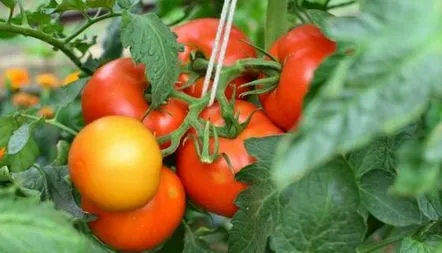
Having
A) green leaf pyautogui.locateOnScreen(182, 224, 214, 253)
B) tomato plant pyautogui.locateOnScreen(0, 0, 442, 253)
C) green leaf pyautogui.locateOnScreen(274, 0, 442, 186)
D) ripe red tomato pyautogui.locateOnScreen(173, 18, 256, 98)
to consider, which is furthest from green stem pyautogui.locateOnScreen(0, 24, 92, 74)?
green leaf pyautogui.locateOnScreen(274, 0, 442, 186)

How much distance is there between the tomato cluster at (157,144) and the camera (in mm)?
682

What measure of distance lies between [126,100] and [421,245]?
302 mm

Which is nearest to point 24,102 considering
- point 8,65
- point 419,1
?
point 8,65

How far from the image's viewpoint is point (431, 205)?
0.67 metres

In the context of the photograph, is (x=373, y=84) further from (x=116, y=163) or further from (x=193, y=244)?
(x=193, y=244)

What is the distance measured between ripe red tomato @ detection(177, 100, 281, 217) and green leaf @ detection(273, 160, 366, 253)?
13 centimetres

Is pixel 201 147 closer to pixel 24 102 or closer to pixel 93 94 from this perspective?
pixel 93 94

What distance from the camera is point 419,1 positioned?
398mm

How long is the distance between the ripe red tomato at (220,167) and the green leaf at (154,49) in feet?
0.17

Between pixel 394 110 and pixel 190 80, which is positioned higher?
pixel 394 110

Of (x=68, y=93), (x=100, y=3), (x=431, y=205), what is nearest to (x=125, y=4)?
(x=100, y=3)

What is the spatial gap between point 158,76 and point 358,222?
0.23 metres

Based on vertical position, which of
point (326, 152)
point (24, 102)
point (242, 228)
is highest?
point (326, 152)

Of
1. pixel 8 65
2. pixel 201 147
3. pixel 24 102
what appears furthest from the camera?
pixel 8 65
